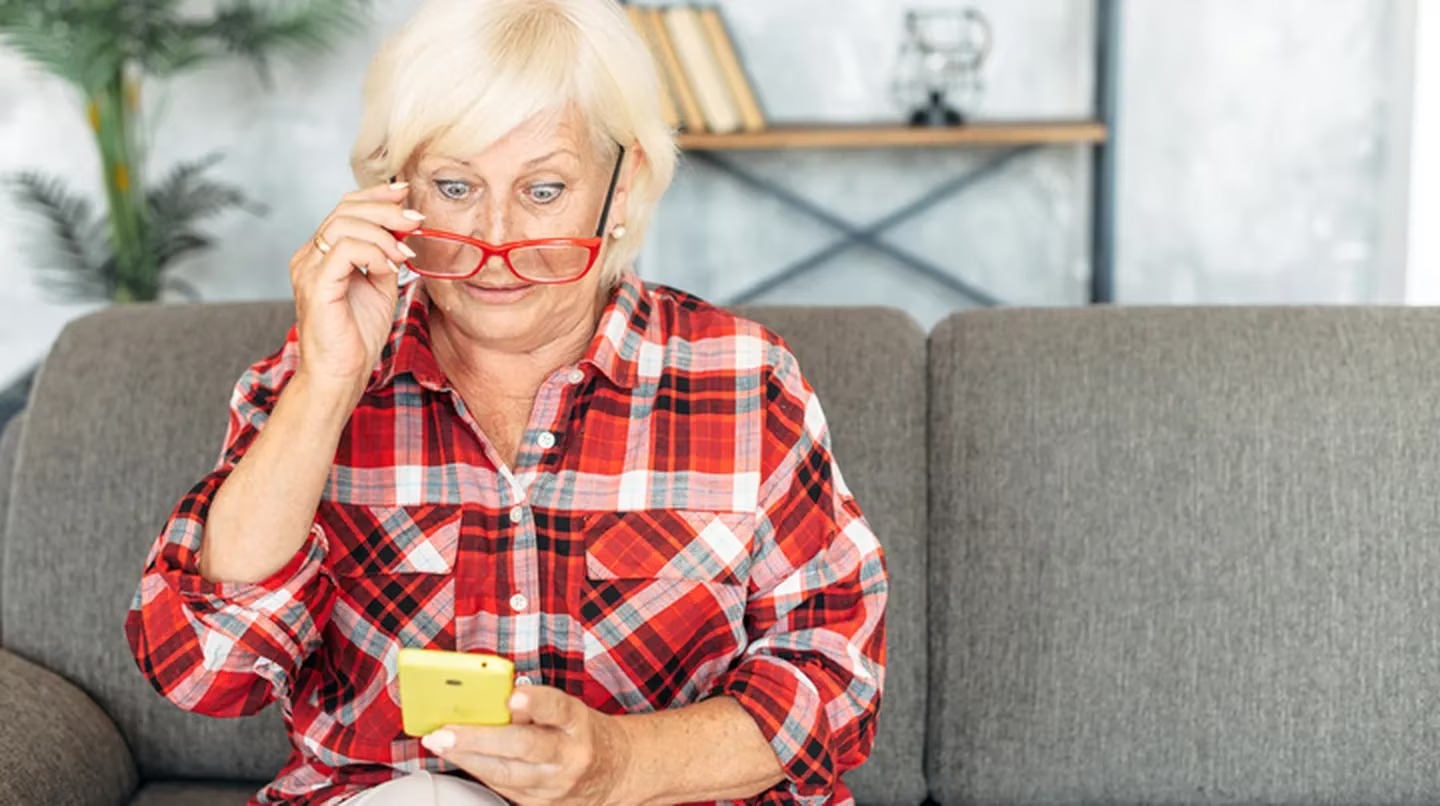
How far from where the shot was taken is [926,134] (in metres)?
3.27

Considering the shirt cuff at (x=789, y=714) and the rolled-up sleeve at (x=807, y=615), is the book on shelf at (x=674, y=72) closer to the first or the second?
the rolled-up sleeve at (x=807, y=615)

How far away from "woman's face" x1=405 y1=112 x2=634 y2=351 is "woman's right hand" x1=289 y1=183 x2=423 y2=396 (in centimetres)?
5

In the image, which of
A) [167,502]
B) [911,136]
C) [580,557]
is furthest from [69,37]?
[580,557]

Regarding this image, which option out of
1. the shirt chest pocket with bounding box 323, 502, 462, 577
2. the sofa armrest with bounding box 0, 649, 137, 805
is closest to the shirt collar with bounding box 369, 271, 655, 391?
the shirt chest pocket with bounding box 323, 502, 462, 577

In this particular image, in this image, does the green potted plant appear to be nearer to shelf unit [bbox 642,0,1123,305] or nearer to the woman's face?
shelf unit [bbox 642,0,1123,305]

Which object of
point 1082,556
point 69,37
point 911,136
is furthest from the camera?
point 911,136

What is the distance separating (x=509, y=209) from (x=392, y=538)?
301 millimetres

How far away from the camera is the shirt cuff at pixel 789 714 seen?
1.19 metres

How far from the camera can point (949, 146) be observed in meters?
3.60

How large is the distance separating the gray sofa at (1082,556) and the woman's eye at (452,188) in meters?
0.51

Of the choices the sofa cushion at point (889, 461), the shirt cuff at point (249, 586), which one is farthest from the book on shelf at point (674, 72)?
the shirt cuff at point (249, 586)

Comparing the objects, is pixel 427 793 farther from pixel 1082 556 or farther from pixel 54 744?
pixel 1082 556

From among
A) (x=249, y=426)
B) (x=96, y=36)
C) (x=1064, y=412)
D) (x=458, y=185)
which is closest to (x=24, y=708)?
(x=249, y=426)

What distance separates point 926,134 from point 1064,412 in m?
1.83
